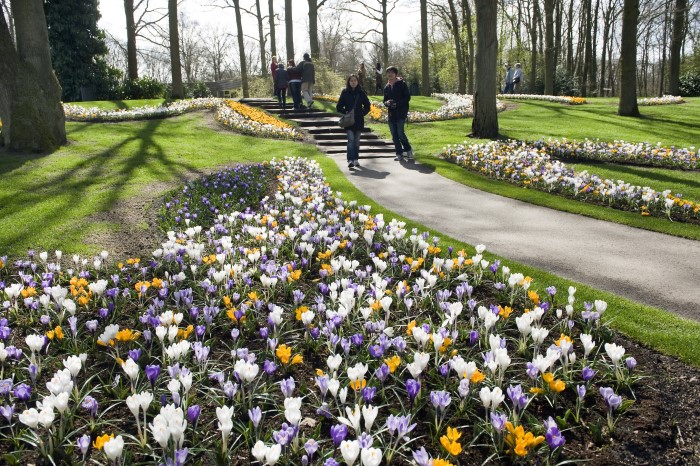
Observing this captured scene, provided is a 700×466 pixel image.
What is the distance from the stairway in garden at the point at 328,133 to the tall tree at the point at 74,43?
27.6ft

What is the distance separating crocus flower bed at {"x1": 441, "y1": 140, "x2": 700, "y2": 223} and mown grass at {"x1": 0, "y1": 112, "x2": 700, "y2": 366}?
2.92 meters

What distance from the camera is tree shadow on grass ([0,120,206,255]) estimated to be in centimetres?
688

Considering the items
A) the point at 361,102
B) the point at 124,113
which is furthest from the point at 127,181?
the point at 124,113

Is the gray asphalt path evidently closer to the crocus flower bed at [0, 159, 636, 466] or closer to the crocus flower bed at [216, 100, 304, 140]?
the crocus flower bed at [0, 159, 636, 466]

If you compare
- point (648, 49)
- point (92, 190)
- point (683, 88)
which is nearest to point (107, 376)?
point (92, 190)

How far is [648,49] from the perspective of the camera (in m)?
47.8

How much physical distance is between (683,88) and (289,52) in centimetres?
2358

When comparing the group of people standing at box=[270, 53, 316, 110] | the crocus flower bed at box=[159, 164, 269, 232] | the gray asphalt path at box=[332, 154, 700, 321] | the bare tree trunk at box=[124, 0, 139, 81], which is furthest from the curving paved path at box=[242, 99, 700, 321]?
the bare tree trunk at box=[124, 0, 139, 81]

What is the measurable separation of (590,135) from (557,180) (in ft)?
22.3

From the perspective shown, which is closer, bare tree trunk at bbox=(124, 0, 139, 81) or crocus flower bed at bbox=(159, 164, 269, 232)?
crocus flower bed at bbox=(159, 164, 269, 232)

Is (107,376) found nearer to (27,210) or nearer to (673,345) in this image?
(673,345)

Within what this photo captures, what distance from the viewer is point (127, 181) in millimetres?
9289

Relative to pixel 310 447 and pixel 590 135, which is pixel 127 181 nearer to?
pixel 310 447

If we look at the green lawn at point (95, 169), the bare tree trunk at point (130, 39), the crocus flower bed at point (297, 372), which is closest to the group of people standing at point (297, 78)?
the green lawn at point (95, 169)
